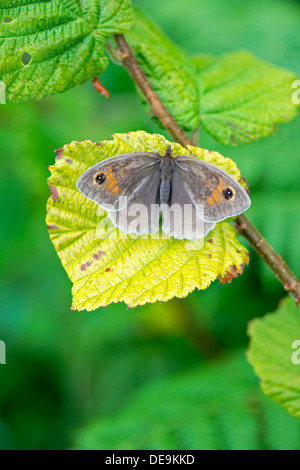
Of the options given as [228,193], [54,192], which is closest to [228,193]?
[228,193]

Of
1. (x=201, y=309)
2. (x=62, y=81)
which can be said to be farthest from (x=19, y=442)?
(x=62, y=81)

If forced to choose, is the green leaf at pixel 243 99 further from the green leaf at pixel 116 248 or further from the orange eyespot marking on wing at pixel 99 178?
the orange eyespot marking on wing at pixel 99 178

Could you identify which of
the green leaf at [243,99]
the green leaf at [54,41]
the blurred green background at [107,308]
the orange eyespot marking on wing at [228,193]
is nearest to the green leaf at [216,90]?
the green leaf at [243,99]

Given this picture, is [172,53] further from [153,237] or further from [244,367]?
[244,367]

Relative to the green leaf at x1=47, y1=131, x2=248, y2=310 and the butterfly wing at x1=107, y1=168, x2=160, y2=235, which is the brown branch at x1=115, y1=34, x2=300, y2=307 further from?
the butterfly wing at x1=107, y1=168, x2=160, y2=235

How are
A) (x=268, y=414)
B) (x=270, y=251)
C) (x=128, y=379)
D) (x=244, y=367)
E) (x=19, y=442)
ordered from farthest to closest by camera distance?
(x=128, y=379) → (x=19, y=442) → (x=244, y=367) → (x=268, y=414) → (x=270, y=251)
